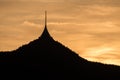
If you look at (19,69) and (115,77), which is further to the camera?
(115,77)

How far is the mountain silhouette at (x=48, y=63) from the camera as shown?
26.4 metres

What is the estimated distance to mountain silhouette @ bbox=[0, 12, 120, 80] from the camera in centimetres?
2639

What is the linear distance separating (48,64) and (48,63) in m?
0.07

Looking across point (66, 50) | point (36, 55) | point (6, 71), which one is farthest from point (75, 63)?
point (6, 71)

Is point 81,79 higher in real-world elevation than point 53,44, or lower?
lower

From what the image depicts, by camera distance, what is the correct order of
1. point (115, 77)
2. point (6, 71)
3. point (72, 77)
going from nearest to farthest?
1. point (6, 71)
2. point (72, 77)
3. point (115, 77)

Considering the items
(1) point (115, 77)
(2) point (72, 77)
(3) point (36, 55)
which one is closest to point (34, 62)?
(3) point (36, 55)

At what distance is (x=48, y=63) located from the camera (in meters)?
27.2

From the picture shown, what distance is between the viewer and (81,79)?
28141 millimetres

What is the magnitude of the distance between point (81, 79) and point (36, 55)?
10.2 ft

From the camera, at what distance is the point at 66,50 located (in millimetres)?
28516

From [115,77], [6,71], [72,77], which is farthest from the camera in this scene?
[115,77]

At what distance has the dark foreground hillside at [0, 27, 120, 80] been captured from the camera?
2634 cm

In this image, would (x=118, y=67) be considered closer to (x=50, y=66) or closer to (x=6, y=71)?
(x=50, y=66)
